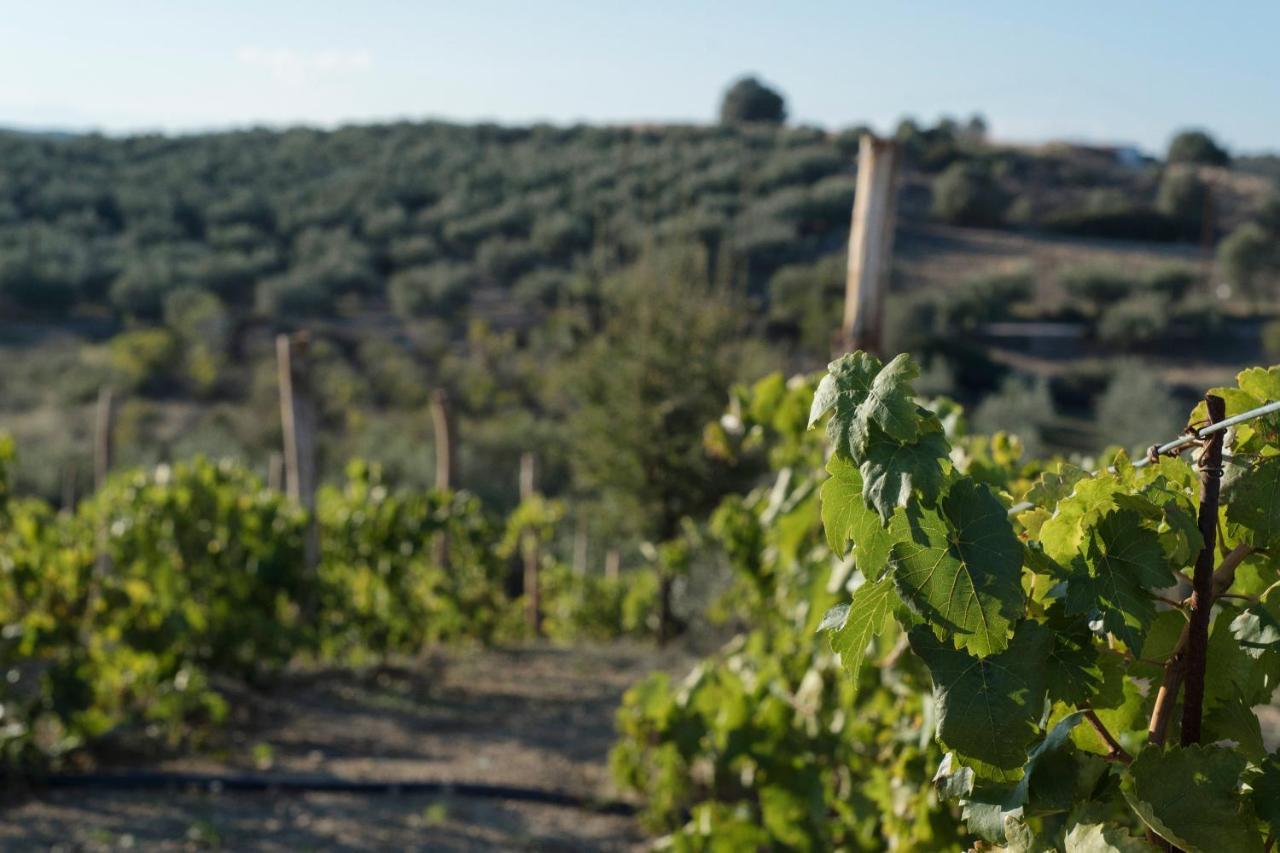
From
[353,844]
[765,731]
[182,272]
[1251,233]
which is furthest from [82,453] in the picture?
[1251,233]

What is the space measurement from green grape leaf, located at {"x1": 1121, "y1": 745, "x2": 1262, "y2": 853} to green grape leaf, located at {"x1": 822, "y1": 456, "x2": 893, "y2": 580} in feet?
1.08

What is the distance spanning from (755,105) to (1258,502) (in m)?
43.3

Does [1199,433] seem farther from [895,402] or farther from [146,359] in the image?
[146,359]

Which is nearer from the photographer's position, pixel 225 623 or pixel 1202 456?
pixel 1202 456

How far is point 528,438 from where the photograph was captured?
18.8 metres

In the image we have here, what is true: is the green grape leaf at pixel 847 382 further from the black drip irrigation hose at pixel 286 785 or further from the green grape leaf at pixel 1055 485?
the black drip irrigation hose at pixel 286 785

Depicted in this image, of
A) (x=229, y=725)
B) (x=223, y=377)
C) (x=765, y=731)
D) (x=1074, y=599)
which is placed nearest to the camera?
(x=1074, y=599)

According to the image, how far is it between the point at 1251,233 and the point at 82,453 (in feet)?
75.7

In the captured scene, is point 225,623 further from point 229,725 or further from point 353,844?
point 353,844

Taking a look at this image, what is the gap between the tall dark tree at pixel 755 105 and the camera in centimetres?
4297

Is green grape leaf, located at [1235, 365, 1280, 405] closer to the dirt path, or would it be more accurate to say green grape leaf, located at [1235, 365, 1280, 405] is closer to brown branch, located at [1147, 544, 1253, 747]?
brown branch, located at [1147, 544, 1253, 747]

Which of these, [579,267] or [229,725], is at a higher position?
[579,267]

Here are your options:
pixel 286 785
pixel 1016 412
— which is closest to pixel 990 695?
pixel 286 785

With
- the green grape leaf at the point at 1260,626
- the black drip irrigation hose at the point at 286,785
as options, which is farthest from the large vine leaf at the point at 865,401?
the black drip irrigation hose at the point at 286,785
